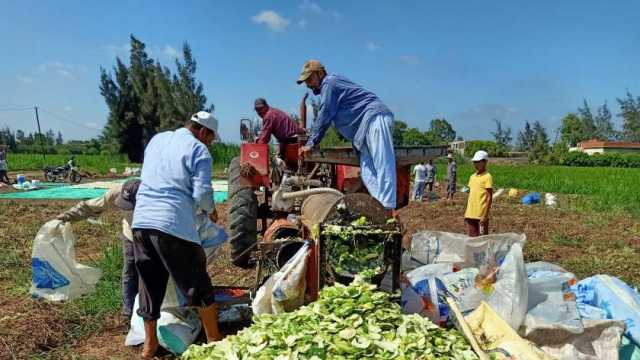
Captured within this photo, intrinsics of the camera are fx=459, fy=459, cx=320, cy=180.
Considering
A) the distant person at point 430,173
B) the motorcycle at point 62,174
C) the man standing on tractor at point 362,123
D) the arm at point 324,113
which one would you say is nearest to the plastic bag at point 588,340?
the man standing on tractor at point 362,123

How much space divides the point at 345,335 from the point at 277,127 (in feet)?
11.6

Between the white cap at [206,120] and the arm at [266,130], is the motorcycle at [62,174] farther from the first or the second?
the white cap at [206,120]

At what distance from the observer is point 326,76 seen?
366cm

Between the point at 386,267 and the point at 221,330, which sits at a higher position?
the point at 386,267

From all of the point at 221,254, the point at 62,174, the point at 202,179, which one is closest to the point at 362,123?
the point at 202,179

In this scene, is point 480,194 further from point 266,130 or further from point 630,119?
point 630,119

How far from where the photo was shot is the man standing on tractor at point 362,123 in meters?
3.50

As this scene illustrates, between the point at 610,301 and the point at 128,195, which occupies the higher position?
the point at 128,195

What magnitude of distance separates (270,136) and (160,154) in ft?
8.31

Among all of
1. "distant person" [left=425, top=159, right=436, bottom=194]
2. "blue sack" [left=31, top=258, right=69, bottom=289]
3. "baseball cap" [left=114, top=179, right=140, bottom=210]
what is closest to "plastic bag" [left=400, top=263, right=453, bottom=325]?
"baseball cap" [left=114, top=179, right=140, bottom=210]

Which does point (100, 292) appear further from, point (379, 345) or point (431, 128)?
point (431, 128)

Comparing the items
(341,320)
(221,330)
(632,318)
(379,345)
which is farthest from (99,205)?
(632,318)

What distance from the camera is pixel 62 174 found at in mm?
19438

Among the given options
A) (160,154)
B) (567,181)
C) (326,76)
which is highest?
(326,76)
